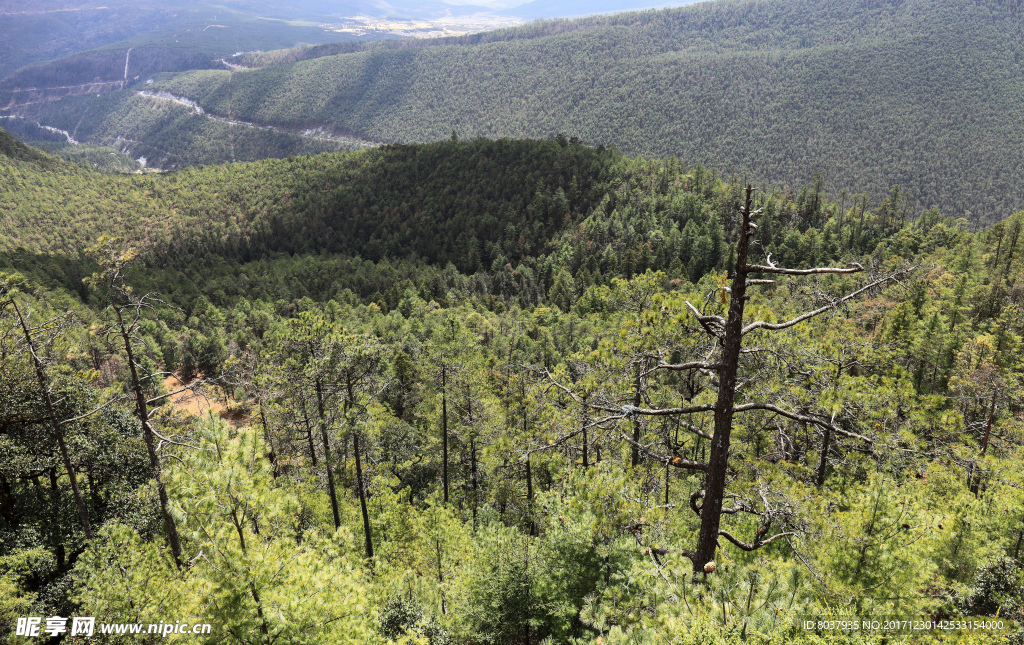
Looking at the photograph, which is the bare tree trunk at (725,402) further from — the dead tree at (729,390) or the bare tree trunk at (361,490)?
the bare tree trunk at (361,490)

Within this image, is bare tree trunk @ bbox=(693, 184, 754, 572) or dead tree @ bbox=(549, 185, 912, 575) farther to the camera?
bare tree trunk @ bbox=(693, 184, 754, 572)

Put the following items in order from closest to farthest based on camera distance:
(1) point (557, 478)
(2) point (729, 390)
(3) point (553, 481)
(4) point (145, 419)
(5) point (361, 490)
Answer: (2) point (729, 390) → (4) point (145, 419) → (1) point (557, 478) → (5) point (361, 490) → (3) point (553, 481)

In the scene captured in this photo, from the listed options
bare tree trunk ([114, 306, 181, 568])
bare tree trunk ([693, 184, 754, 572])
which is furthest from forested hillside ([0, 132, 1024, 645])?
bare tree trunk ([114, 306, 181, 568])

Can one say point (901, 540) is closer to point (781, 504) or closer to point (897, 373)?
point (781, 504)

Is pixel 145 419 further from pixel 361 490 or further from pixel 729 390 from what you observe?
pixel 361 490

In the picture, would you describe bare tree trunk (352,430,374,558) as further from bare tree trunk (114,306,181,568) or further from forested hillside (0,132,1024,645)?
bare tree trunk (114,306,181,568)

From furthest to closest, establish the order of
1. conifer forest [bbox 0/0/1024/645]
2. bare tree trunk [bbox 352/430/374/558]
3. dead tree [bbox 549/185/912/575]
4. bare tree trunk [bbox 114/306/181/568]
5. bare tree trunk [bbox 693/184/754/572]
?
1. bare tree trunk [bbox 352/430/374/558]
2. bare tree trunk [bbox 114/306/181/568]
3. conifer forest [bbox 0/0/1024/645]
4. bare tree trunk [bbox 693/184/754/572]
5. dead tree [bbox 549/185/912/575]

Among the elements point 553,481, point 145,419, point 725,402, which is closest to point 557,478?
point 553,481

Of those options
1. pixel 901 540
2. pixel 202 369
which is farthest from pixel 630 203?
pixel 901 540

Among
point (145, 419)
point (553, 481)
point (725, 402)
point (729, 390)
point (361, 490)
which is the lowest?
point (553, 481)

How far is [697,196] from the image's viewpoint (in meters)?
138

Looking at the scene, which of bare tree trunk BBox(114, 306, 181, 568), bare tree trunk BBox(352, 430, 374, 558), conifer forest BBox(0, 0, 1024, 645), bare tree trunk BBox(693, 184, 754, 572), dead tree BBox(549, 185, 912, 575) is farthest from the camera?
bare tree trunk BBox(352, 430, 374, 558)

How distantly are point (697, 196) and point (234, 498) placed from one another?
146m

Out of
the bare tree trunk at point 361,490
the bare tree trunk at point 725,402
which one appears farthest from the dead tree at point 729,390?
the bare tree trunk at point 361,490
